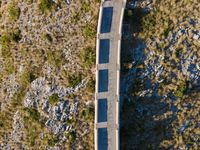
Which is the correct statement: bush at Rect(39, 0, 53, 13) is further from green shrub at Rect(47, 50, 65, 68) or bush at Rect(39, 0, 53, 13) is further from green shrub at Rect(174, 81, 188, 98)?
green shrub at Rect(174, 81, 188, 98)

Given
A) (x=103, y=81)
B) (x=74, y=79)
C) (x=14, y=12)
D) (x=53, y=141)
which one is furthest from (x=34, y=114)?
(x=14, y=12)

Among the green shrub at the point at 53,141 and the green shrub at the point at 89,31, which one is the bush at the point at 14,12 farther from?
the green shrub at the point at 53,141

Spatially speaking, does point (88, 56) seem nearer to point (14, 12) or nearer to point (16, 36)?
point (16, 36)

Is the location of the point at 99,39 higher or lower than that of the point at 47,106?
higher

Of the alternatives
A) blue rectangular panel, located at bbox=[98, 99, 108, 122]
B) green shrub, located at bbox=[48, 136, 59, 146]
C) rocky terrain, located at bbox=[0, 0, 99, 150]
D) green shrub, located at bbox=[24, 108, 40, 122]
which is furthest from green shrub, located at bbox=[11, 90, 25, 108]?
blue rectangular panel, located at bbox=[98, 99, 108, 122]

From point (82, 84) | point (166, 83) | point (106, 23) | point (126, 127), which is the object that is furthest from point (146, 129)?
point (106, 23)

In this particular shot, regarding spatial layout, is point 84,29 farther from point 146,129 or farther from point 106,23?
point 146,129

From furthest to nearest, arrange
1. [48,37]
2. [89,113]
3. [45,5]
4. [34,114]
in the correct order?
[34,114], [48,37], [45,5], [89,113]

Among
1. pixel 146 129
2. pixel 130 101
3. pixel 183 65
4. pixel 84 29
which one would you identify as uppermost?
pixel 84 29
